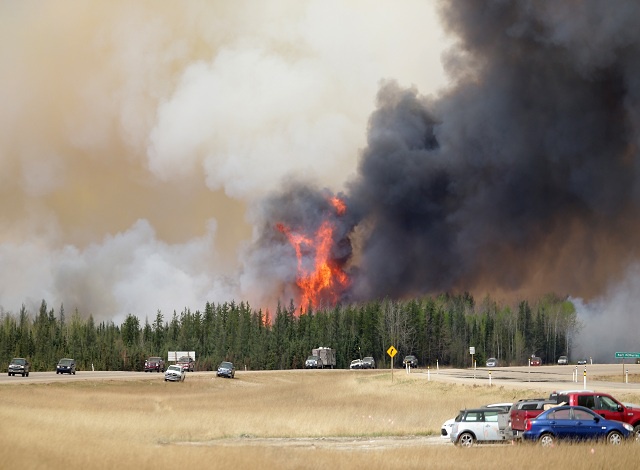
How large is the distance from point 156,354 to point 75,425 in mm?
149787

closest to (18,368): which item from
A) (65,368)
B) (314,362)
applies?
(65,368)

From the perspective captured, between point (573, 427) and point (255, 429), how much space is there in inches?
851

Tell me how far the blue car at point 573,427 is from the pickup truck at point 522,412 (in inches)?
44.5

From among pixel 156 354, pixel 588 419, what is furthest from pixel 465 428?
pixel 156 354

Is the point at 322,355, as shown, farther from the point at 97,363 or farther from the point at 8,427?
the point at 8,427

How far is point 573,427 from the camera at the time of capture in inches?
1551

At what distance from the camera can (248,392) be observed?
313 ft

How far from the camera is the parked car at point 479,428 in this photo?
139 feet

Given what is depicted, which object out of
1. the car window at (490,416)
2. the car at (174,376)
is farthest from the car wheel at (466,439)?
the car at (174,376)

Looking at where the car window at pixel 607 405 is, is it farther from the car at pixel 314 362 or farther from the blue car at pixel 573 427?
the car at pixel 314 362

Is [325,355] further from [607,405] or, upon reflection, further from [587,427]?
[587,427]

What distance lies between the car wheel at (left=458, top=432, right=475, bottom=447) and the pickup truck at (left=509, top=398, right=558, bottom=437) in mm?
2305

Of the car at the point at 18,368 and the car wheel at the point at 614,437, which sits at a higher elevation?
the car at the point at 18,368

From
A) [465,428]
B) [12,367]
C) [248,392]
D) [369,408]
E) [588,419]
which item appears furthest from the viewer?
[12,367]
